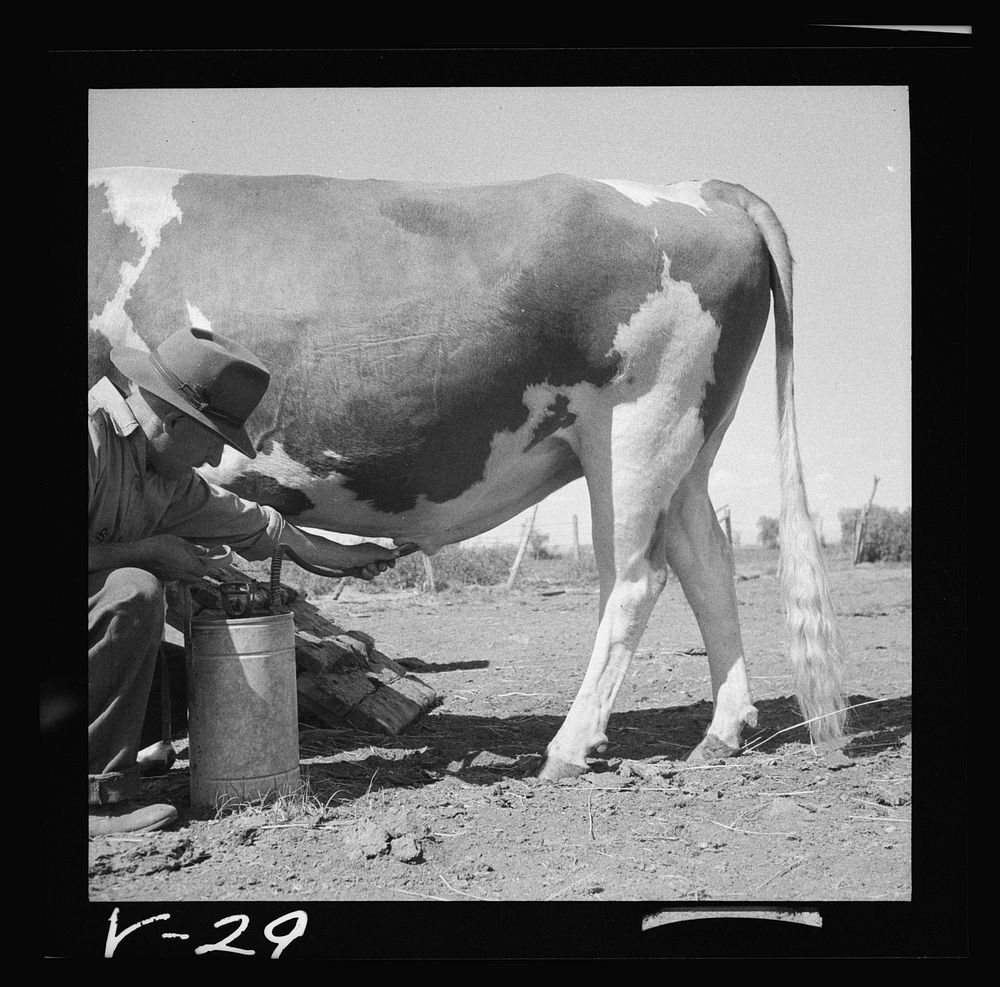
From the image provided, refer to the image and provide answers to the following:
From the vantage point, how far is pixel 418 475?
4.10 m

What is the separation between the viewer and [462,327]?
3.96 m

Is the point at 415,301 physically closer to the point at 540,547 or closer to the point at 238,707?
the point at 238,707

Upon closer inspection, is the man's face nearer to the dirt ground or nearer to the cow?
the cow

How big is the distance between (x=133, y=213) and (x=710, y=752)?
3267 millimetres

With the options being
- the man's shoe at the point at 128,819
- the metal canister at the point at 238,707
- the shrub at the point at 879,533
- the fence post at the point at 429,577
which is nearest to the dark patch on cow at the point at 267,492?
the metal canister at the point at 238,707

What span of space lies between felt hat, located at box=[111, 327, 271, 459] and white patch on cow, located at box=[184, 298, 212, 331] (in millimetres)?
764

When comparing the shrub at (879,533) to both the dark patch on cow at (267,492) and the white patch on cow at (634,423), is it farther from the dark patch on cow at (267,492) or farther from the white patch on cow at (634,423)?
the dark patch on cow at (267,492)

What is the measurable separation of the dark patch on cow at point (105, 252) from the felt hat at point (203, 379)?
0.96 meters

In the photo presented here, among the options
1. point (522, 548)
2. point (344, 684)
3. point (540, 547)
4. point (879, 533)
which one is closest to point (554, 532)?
point (540, 547)

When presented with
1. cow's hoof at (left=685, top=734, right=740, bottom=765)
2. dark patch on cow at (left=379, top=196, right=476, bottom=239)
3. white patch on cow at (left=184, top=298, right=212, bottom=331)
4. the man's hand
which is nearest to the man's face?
the man's hand

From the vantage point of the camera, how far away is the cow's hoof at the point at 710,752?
13.6 ft

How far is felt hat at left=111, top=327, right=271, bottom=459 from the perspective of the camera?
10.3ft
